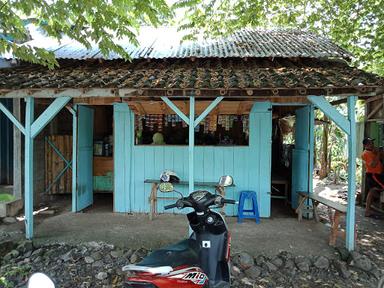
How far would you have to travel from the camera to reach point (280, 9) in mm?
9250

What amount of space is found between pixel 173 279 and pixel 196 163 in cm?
446

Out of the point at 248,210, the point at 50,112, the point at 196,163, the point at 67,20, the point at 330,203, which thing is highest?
the point at 67,20

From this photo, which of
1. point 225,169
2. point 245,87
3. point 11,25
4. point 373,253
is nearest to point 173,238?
point 225,169

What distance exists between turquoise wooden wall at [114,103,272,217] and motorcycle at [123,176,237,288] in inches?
135

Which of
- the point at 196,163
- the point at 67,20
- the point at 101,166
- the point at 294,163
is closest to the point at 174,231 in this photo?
the point at 196,163

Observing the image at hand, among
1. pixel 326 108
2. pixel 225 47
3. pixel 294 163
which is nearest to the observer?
pixel 326 108

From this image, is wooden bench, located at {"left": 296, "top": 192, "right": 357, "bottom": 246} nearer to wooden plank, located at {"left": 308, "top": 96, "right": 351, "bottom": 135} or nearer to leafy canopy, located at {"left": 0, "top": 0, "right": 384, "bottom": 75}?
wooden plank, located at {"left": 308, "top": 96, "right": 351, "bottom": 135}

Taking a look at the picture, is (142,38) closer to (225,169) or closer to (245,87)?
(225,169)

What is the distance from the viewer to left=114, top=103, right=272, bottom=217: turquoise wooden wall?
6.74 metres

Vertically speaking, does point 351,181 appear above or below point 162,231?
above

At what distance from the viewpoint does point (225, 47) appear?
753 centimetres

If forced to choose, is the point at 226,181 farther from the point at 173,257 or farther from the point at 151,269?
the point at 151,269

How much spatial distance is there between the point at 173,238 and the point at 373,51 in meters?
7.91

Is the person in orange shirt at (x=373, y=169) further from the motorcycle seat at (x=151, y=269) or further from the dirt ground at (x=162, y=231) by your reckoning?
the motorcycle seat at (x=151, y=269)
